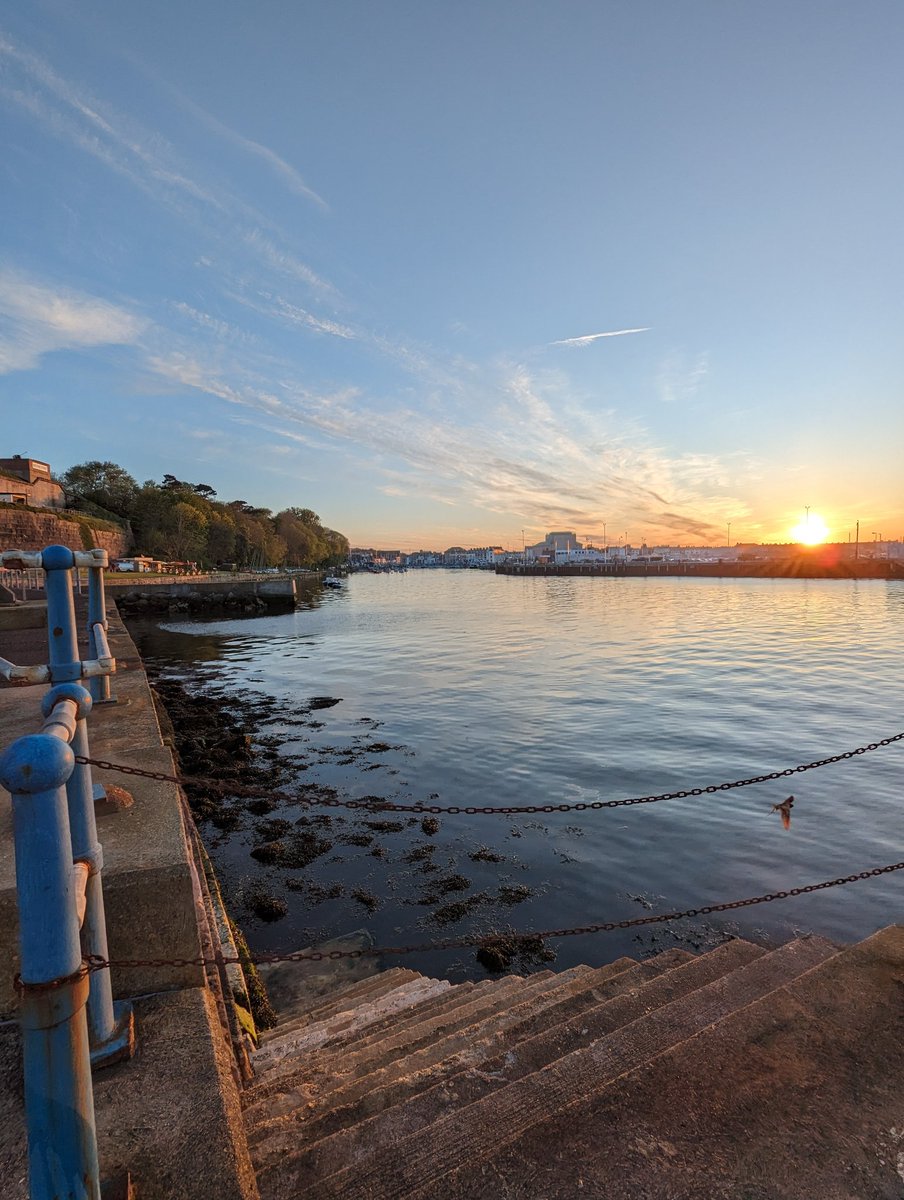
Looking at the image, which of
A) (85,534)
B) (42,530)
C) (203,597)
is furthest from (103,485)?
(203,597)

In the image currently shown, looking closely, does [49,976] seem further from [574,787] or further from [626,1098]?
[574,787]

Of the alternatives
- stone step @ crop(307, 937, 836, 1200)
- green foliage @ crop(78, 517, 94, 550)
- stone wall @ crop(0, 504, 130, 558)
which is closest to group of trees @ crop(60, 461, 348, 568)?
stone wall @ crop(0, 504, 130, 558)

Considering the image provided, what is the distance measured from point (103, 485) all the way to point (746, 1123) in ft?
343

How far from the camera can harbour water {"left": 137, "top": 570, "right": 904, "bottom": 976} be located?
713cm

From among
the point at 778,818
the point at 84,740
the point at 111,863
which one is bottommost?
the point at 778,818

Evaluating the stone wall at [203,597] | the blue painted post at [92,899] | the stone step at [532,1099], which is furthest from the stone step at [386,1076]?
the stone wall at [203,597]

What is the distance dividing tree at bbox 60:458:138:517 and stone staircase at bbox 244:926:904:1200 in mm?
99490

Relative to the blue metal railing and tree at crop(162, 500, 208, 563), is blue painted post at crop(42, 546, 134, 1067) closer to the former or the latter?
the blue metal railing

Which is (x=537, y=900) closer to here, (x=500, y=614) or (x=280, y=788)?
(x=280, y=788)

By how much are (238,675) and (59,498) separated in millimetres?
75669

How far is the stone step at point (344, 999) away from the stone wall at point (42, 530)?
169 ft

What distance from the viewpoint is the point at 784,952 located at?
12.2ft

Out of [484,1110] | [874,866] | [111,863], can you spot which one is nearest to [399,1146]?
[484,1110]

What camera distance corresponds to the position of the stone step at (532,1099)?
6.80 ft
